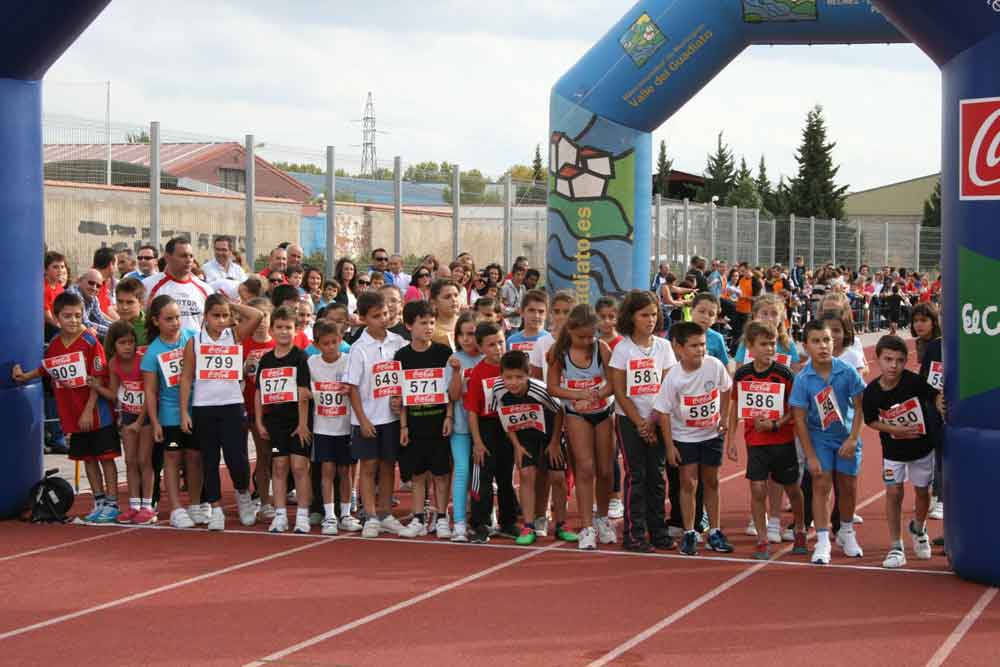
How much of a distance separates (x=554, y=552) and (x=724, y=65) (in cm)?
715

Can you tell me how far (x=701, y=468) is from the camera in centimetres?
902

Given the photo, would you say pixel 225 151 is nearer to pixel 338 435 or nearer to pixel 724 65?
pixel 724 65

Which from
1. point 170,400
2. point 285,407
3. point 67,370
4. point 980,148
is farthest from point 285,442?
point 980,148

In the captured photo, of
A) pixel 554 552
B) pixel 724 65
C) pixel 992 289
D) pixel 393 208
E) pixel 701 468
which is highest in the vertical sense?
pixel 724 65

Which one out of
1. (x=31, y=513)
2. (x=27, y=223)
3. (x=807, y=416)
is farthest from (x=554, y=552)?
(x=27, y=223)

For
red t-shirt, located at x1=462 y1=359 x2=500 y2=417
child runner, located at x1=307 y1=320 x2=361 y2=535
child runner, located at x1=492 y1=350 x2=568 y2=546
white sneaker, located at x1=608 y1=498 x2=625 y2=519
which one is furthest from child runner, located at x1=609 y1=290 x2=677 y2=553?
child runner, located at x1=307 y1=320 x2=361 y2=535

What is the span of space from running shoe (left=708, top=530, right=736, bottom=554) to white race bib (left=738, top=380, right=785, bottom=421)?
32.2 inches

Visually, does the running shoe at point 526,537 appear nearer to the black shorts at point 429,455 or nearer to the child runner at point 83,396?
the black shorts at point 429,455

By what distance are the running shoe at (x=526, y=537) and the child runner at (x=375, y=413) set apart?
0.93 metres

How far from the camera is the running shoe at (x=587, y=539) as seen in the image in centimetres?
892

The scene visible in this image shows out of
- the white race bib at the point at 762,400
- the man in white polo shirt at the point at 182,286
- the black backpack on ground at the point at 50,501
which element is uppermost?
the man in white polo shirt at the point at 182,286

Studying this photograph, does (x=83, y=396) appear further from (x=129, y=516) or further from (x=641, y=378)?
(x=641, y=378)

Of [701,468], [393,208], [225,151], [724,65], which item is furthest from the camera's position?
[393,208]

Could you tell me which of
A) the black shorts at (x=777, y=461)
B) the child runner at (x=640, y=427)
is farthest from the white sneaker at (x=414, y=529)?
the black shorts at (x=777, y=461)
